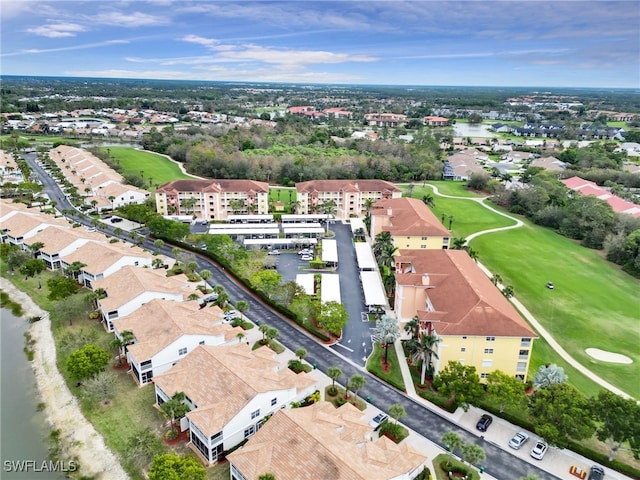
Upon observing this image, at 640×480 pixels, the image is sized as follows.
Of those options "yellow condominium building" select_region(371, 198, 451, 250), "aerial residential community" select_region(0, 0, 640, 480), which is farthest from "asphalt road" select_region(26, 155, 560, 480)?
"yellow condominium building" select_region(371, 198, 451, 250)

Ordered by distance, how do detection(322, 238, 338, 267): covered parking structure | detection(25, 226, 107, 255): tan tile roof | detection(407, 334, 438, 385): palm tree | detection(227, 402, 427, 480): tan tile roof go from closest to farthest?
1. detection(227, 402, 427, 480): tan tile roof
2. detection(407, 334, 438, 385): palm tree
3. detection(25, 226, 107, 255): tan tile roof
4. detection(322, 238, 338, 267): covered parking structure

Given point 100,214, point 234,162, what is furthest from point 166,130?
point 100,214

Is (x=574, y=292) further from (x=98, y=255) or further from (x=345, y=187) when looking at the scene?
(x=98, y=255)

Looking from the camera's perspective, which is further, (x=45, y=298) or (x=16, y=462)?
(x=45, y=298)

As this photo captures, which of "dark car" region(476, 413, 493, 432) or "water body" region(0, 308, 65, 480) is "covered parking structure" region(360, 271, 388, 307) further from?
"water body" region(0, 308, 65, 480)

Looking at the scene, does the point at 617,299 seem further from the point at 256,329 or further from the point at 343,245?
the point at 256,329

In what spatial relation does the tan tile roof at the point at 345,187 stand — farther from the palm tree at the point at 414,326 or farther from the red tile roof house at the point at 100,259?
the palm tree at the point at 414,326
